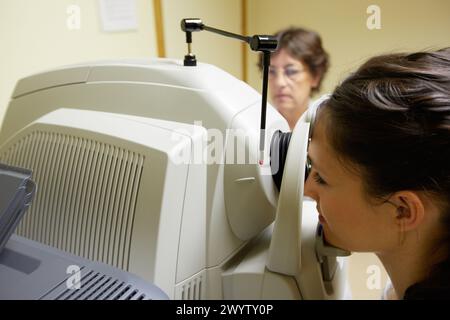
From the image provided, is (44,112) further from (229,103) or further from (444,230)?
(444,230)

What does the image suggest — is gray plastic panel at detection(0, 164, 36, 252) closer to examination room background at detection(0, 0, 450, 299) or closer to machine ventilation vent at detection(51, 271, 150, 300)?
machine ventilation vent at detection(51, 271, 150, 300)

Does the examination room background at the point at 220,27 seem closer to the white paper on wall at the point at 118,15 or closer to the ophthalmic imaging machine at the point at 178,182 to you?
the white paper on wall at the point at 118,15

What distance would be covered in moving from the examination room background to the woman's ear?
0.72 ft

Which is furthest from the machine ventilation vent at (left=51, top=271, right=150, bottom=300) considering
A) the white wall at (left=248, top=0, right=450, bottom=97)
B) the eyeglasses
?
the white wall at (left=248, top=0, right=450, bottom=97)

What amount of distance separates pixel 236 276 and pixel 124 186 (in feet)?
0.82

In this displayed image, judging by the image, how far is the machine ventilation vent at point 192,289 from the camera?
0.61 meters

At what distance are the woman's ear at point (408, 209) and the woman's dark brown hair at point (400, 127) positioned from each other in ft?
0.04

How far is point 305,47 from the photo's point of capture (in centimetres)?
169

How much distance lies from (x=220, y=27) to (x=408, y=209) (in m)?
1.58

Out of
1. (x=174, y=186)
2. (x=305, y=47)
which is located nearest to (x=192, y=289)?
(x=174, y=186)

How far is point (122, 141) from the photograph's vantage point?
58cm

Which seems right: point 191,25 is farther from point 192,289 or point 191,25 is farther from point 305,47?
point 305,47

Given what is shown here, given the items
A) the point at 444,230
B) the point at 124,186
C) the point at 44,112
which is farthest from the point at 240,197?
the point at 44,112

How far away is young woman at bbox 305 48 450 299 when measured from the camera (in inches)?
19.6
